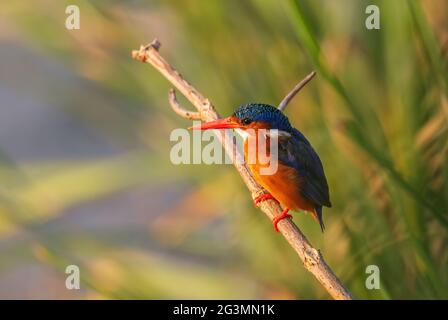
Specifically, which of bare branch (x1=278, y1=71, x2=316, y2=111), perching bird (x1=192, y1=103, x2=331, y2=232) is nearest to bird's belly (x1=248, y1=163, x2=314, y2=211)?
perching bird (x1=192, y1=103, x2=331, y2=232)

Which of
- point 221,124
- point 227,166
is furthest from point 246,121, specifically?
point 227,166

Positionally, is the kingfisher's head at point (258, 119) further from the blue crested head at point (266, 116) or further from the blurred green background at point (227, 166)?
the blurred green background at point (227, 166)

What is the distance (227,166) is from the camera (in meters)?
2.30

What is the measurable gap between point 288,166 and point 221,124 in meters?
0.21

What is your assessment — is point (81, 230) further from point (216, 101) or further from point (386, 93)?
point (386, 93)

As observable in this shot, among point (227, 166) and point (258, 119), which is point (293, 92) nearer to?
point (258, 119)

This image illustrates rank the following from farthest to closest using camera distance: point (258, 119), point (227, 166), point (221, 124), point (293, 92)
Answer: point (227, 166) < point (258, 119) < point (221, 124) < point (293, 92)

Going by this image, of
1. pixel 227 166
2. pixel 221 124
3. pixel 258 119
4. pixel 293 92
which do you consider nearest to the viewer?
pixel 293 92

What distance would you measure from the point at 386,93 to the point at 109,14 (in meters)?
0.87

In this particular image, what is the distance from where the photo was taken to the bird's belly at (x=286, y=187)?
5.50ft

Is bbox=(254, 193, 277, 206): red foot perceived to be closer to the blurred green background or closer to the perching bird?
the perching bird

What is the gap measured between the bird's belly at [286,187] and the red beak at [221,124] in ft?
0.33

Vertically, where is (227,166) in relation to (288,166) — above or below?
above

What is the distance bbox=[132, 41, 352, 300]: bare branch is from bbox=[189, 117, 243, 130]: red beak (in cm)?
2
